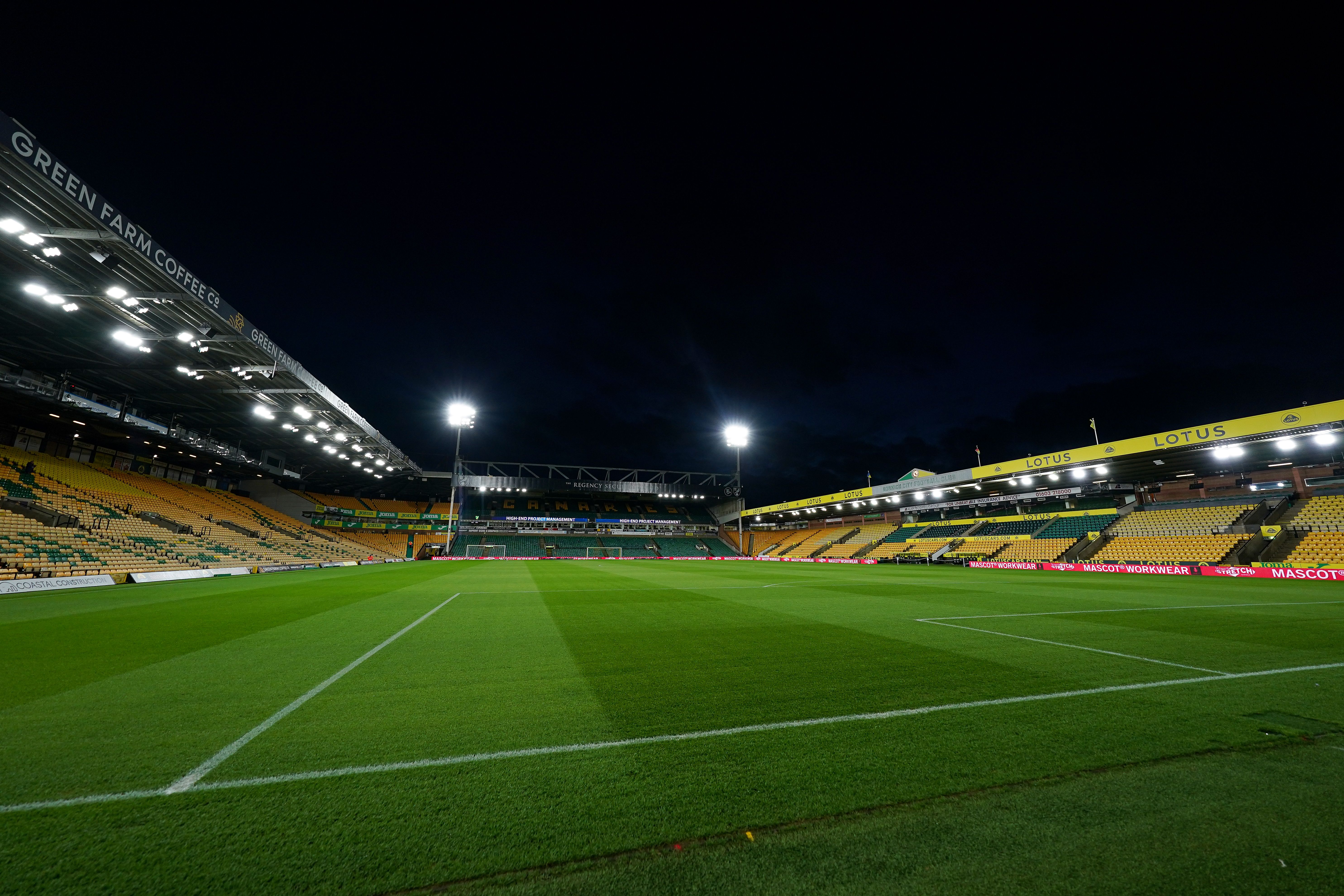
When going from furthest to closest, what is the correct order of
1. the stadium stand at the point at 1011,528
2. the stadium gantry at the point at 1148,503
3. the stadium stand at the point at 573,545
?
the stadium stand at the point at 573,545 < the stadium stand at the point at 1011,528 < the stadium gantry at the point at 1148,503

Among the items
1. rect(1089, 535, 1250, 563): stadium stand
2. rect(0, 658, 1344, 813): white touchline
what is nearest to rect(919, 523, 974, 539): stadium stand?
rect(1089, 535, 1250, 563): stadium stand

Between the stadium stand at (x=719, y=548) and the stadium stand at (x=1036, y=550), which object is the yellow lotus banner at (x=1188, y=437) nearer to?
the stadium stand at (x=1036, y=550)

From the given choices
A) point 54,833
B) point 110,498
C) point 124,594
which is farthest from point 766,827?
point 110,498

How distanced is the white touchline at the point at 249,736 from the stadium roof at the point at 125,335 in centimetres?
1163

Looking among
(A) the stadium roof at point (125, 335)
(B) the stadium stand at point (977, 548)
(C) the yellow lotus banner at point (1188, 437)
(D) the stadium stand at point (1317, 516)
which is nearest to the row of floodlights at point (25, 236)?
(A) the stadium roof at point (125, 335)

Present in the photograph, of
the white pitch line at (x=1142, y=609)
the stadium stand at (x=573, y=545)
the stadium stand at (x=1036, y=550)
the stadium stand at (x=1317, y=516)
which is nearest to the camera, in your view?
the white pitch line at (x=1142, y=609)

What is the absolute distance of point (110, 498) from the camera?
79.4 feet

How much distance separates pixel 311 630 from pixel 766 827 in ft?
25.5

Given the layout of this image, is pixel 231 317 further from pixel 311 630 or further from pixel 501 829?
pixel 501 829

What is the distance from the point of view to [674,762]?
279 cm

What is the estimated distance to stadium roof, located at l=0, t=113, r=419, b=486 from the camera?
33.3 ft

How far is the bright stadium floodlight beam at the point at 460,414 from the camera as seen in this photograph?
36719 millimetres

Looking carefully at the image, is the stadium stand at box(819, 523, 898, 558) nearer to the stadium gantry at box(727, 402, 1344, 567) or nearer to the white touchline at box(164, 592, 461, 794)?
the stadium gantry at box(727, 402, 1344, 567)

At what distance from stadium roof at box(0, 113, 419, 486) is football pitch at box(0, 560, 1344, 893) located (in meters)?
9.12
